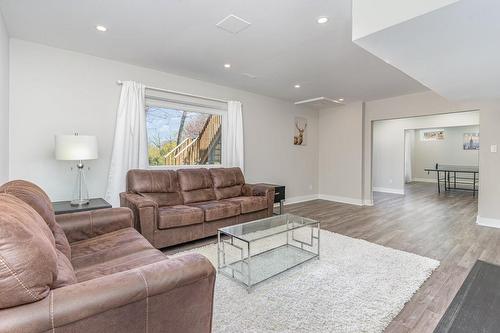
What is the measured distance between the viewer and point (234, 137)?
4863 mm

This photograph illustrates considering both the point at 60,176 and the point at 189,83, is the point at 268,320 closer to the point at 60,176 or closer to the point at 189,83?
the point at 60,176

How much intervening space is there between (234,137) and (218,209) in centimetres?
179

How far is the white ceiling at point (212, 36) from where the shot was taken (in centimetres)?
232

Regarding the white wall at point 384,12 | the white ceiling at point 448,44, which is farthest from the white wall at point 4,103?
the white ceiling at point 448,44

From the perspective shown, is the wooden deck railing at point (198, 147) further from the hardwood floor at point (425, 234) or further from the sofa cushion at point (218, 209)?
the hardwood floor at point (425, 234)

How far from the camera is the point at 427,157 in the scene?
1061 centimetres

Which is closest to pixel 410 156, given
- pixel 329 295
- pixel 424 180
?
pixel 424 180

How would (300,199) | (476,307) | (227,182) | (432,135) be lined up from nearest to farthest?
(476,307) < (227,182) < (300,199) < (432,135)

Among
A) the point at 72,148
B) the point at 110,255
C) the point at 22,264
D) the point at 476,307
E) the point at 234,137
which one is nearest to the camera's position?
the point at 22,264

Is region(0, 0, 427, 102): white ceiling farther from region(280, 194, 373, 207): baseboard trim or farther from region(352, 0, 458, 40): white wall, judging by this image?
region(280, 194, 373, 207): baseboard trim

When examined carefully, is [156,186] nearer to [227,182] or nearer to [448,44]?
[227,182]

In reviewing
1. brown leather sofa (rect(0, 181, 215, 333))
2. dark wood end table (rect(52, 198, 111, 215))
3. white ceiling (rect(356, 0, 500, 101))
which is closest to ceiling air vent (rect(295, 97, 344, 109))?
white ceiling (rect(356, 0, 500, 101))

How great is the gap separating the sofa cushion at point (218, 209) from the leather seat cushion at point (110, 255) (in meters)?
1.28

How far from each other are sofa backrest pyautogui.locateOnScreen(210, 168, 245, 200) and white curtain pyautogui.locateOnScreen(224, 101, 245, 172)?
375 millimetres
